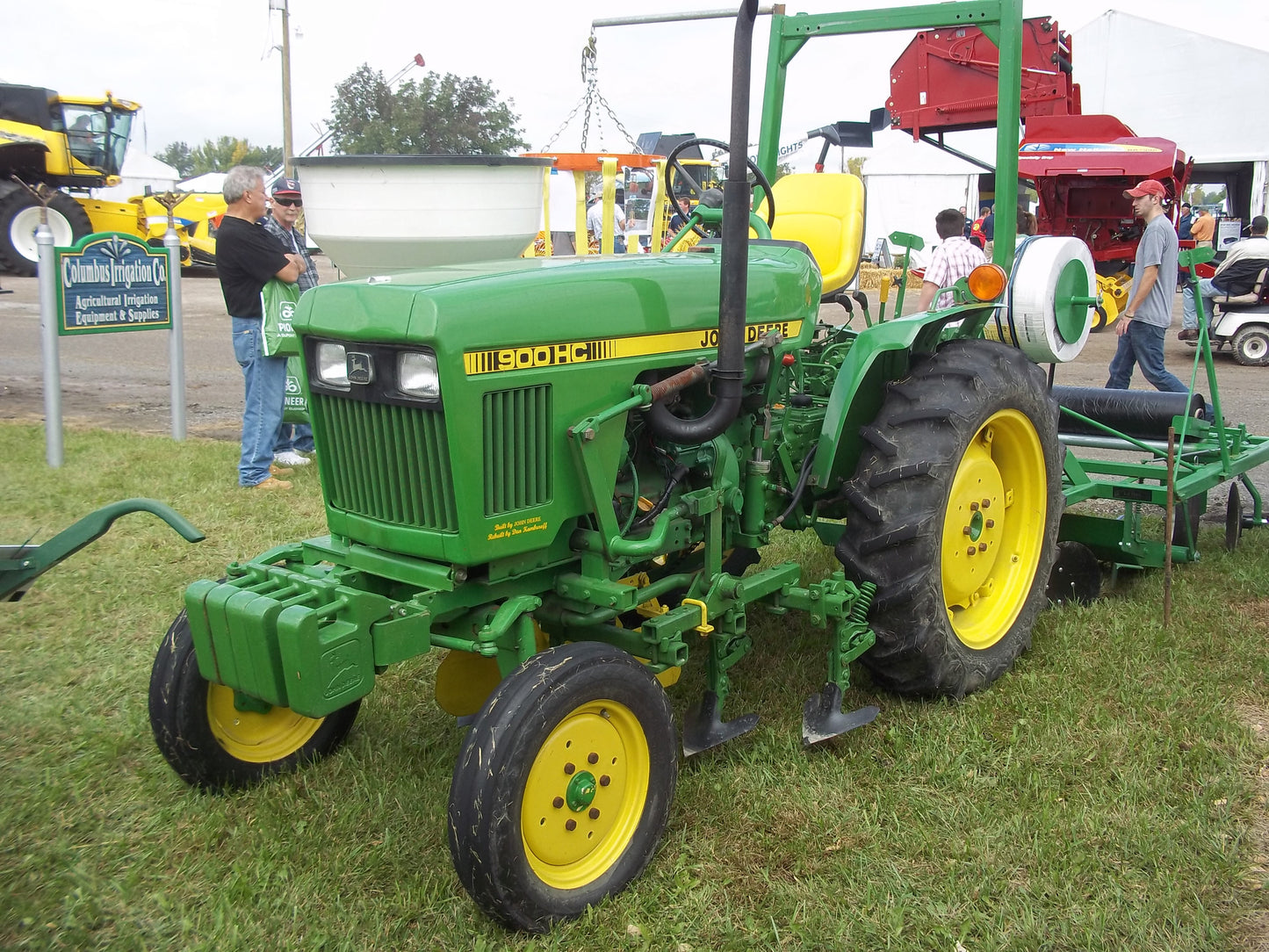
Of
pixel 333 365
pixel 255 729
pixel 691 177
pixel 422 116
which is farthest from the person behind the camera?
pixel 422 116

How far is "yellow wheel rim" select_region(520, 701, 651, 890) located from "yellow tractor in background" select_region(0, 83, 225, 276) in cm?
1792

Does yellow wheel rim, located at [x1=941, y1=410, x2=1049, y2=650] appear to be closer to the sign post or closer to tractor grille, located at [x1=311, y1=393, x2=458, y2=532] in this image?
tractor grille, located at [x1=311, y1=393, x2=458, y2=532]

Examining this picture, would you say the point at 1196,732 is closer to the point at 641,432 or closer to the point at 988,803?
the point at 988,803

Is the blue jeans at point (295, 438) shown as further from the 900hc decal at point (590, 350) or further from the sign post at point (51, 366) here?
the 900hc decal at point (590, 350)

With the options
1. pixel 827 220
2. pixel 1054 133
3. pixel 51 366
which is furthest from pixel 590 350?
pixel 1054 133

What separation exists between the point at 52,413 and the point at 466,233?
13.1 feet

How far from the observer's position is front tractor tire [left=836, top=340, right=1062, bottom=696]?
3359 millimetres

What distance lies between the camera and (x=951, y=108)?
13.9 metres

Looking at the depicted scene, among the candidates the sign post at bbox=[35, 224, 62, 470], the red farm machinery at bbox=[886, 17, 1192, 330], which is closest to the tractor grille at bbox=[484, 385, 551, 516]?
the sign post at bbox=[35, 224, 62, 470]

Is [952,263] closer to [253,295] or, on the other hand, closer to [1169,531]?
[1169,531]

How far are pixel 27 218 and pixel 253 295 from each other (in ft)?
47.5

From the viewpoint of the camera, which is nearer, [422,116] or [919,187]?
[919,187]

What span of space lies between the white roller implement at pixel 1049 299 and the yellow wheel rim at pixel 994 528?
44cm

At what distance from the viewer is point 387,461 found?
274 cm
